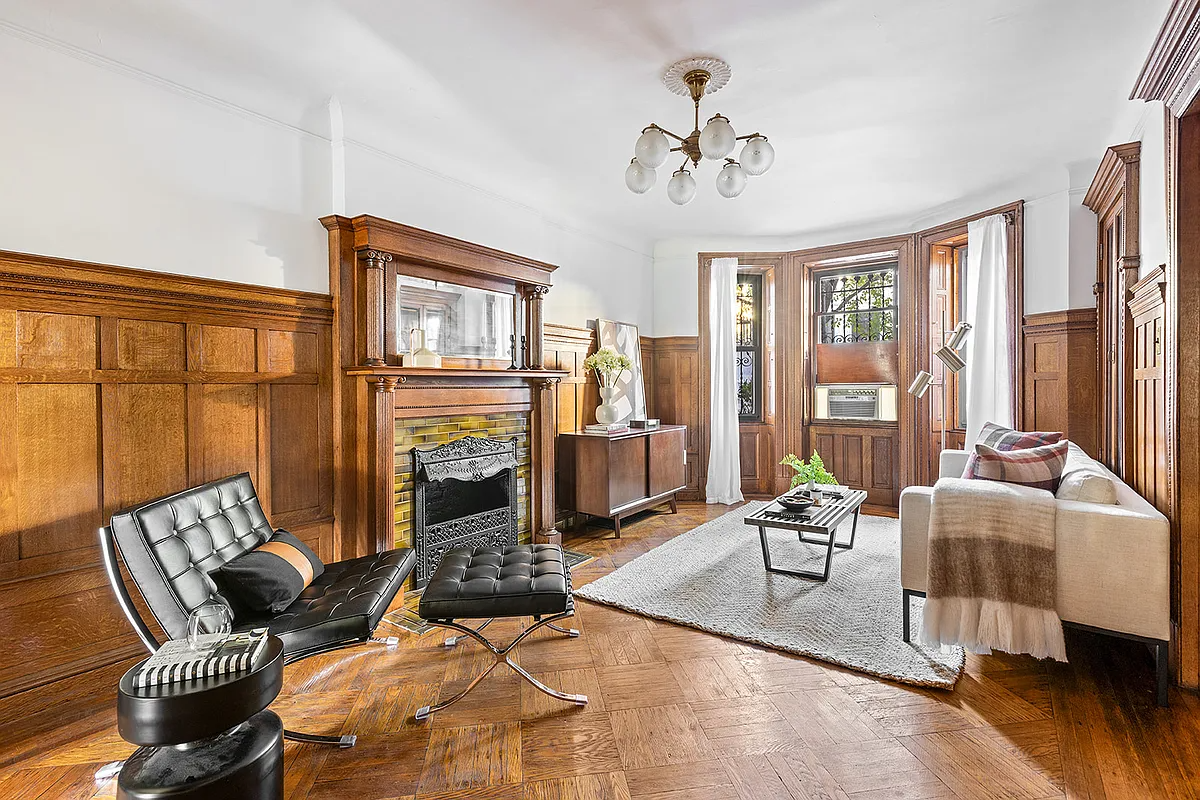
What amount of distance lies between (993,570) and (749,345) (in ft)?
13.9

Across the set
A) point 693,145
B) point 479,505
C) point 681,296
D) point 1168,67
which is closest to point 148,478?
point 479,505

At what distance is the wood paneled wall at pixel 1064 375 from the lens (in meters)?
4.37

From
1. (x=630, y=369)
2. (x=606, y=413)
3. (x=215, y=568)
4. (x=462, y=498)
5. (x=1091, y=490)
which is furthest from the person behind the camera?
(x=630, y=369)

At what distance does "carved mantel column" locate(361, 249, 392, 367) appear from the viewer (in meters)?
3.43

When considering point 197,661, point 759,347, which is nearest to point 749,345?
point 759,347

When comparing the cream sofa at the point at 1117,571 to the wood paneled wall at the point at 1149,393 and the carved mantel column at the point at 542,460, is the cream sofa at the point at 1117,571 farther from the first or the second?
the carved mantel column at the point at 542,460

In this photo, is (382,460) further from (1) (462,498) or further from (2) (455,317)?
(2) (455,317)

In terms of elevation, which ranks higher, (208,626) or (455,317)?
(455,317)

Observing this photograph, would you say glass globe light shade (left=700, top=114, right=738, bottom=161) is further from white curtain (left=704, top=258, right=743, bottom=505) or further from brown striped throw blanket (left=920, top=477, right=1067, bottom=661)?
white curtain (left=704, top=258, right=743, bottom=505)

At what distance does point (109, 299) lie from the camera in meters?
2.64

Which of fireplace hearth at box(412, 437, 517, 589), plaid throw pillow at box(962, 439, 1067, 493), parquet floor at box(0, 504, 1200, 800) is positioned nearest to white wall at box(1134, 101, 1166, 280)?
plaid throw pillow at box(962, 439, 1067, 493)

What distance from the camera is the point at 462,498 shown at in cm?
419

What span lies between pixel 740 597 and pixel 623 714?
1367mm

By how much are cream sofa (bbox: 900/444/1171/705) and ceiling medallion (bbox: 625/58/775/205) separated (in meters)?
1.99
